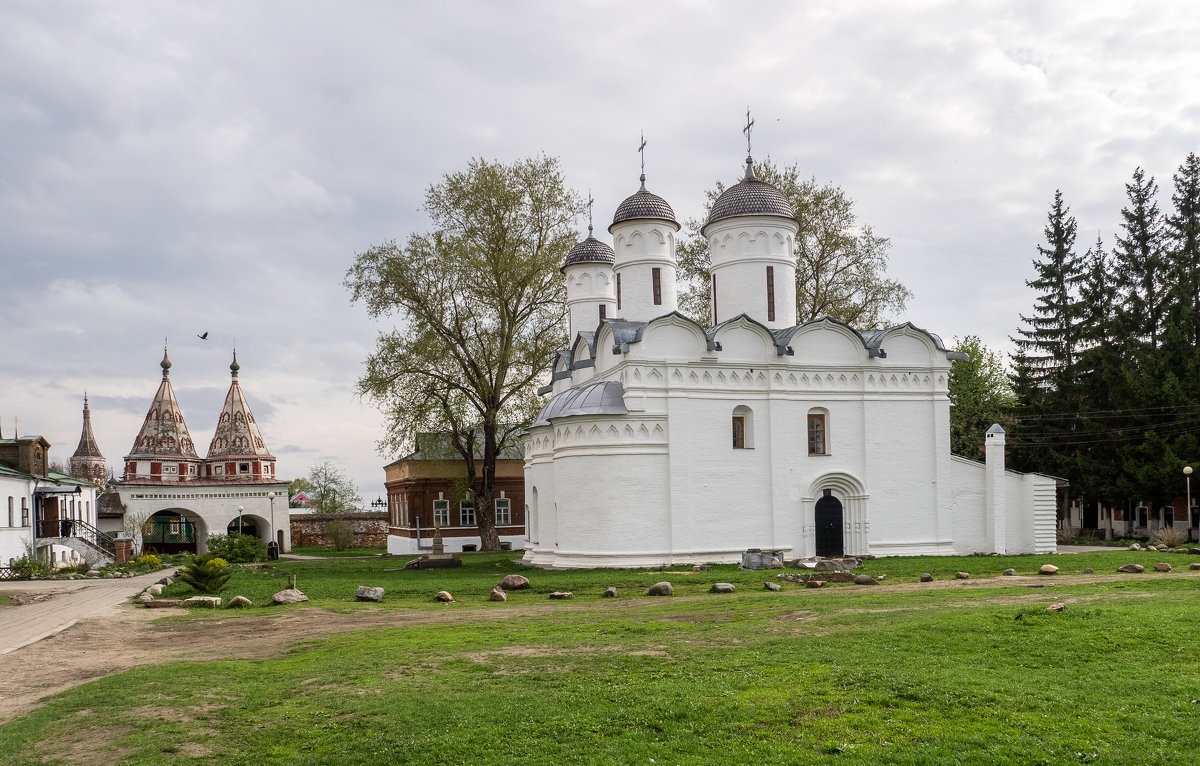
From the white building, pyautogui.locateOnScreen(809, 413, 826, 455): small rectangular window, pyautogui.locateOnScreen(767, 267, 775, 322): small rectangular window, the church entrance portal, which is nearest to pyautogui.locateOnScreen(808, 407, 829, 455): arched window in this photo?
pyautogui.locateOnScreen(809, 413, 826, 455): small rectangular window

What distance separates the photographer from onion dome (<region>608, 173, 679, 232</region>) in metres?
29.1

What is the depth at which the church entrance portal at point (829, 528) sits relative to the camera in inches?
1037

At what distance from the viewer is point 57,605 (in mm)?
17891

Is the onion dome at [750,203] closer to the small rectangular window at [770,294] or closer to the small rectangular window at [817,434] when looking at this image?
the small rectangular window at [770,294]

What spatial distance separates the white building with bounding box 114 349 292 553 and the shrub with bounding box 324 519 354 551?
112 inches

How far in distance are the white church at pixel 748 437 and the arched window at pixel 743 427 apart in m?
0.06

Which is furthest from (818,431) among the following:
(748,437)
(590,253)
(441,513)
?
(441,513)

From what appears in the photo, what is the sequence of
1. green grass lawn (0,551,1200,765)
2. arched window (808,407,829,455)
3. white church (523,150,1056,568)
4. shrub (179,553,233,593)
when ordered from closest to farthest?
green grass lawn (0,551,1200,765), shrub (179,553,233,593), white church (523,150,1056,568), arched window (808,407,829,455)

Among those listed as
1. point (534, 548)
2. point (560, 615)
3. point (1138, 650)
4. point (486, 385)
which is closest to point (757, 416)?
point (534, 548)

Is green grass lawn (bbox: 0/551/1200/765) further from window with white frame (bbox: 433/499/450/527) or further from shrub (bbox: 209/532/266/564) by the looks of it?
window with white frame (bbox: 433/499/450/527)

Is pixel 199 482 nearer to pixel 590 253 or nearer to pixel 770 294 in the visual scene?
pixel 590 253

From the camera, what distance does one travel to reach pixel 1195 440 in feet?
109

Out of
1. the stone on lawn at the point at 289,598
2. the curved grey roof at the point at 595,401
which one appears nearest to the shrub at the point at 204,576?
the stone on lawn at the point at 289,598

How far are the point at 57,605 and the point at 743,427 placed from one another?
55.1 feet
